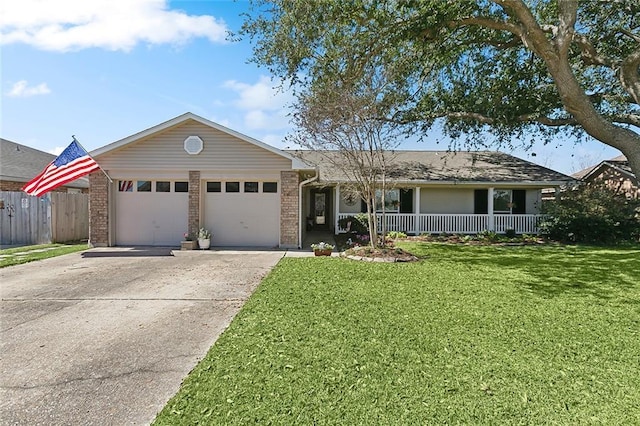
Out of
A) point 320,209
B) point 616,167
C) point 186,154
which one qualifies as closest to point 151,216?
point 186,154

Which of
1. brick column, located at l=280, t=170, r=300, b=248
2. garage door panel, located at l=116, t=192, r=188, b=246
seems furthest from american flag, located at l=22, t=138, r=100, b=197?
brick column, located at l=280, t=170, r=300, b=248

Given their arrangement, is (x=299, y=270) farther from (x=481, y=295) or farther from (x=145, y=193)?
(x=145, y=193)

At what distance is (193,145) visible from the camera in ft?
39.2

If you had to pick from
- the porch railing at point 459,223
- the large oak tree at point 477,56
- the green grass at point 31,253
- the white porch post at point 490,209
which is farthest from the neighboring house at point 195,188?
the white porch post at point 490,209

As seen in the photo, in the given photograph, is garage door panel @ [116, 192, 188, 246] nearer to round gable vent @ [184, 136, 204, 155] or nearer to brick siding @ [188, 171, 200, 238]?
brick siding @ [188, 171, 200, 238]

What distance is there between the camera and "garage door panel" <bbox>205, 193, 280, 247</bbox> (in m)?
12.4

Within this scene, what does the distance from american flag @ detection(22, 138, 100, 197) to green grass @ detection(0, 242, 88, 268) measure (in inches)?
68.7

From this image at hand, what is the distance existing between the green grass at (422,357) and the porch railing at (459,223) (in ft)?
29.2

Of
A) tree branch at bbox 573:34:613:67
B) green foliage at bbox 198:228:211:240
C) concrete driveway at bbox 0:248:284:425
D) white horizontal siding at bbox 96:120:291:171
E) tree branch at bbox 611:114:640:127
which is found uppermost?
tree branch at bbox 573:34:613:67

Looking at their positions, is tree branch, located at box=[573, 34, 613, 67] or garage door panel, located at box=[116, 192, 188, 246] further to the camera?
garage door panel, located at box=[116, 192, 188, 246]

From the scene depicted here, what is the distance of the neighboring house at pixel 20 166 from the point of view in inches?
594

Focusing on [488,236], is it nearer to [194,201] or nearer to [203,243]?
[203,243]

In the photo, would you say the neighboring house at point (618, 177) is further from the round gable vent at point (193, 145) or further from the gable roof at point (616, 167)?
the round gable vent at point (193, 145)

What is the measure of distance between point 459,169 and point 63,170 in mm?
15464
